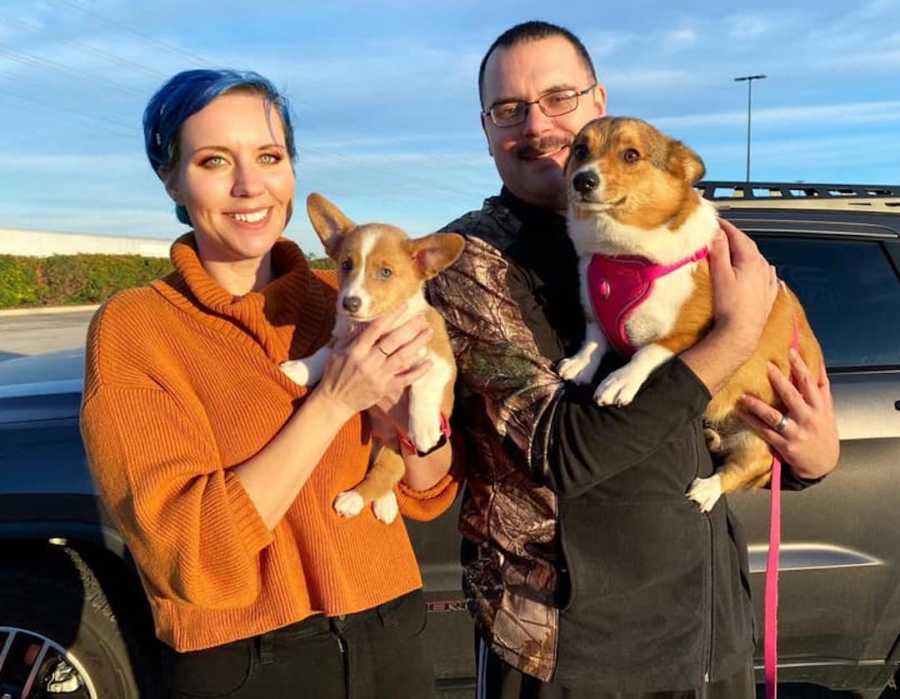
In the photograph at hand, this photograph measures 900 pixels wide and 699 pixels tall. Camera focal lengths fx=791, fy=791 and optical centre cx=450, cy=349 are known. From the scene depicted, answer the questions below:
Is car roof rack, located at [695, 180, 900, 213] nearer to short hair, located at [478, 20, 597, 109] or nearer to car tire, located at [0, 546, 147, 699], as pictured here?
short hair, located at [478, 20, 597, 109]

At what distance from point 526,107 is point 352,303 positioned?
0.78m

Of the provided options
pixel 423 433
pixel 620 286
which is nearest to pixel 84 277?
pixel 423 433

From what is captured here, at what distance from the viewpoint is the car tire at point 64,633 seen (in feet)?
9.92

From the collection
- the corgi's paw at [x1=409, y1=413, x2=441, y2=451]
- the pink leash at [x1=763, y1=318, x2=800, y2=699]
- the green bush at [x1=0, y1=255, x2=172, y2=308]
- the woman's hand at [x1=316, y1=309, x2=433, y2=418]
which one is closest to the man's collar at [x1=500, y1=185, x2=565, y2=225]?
the woman's hand at [x1=316, y1=309, x2=433, y2=418]

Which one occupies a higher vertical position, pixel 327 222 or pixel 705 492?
pixel 327 222

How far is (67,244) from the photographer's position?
129 ft

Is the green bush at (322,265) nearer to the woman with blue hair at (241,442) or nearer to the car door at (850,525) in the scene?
the woman with blue hair at (241,442)

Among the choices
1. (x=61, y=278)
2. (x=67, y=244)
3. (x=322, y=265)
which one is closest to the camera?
(x=322, y=265)

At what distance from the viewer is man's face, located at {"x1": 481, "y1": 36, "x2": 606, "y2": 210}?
233 cm

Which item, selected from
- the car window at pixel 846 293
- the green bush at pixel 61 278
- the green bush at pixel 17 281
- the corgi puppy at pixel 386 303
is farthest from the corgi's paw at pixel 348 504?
the green bush at pixel 17 281

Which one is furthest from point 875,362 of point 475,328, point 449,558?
point 475,328

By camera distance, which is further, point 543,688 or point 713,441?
point 713,441

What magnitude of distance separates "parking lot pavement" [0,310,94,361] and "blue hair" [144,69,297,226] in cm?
791

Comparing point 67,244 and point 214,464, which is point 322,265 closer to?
point 214,464
